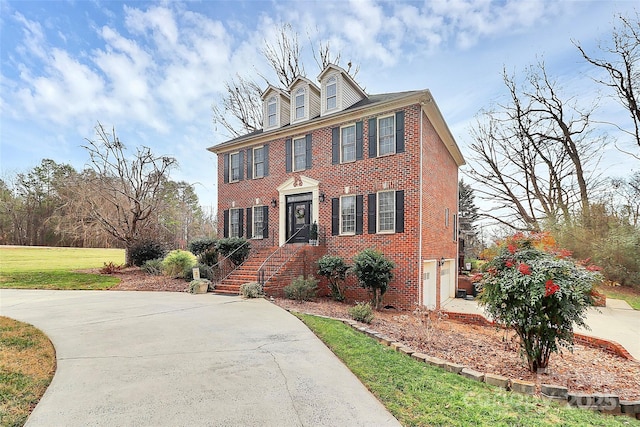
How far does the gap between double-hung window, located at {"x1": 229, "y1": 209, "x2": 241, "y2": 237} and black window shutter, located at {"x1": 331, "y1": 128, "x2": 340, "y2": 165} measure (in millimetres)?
5795

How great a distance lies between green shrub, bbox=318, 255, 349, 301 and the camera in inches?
442

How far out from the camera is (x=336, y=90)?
13375mm

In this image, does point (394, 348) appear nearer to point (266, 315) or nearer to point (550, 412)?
point (550, 412)

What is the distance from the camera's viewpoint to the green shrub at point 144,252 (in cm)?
1750

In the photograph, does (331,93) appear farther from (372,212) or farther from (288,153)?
(372,212)

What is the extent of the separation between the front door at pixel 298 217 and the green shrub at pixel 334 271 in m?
2.26

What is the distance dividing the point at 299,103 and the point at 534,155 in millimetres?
17509

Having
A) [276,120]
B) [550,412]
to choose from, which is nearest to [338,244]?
[276,120]

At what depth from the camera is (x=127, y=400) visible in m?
3.35

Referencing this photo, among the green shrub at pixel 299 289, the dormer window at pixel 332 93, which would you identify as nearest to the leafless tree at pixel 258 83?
the dormer window at pixel 332 93

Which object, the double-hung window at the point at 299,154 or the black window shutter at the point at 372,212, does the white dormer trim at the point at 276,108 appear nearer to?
the double-hung window at the point at 299,154

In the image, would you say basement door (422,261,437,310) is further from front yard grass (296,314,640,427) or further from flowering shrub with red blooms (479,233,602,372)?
front yard grass (296,314,640,427)

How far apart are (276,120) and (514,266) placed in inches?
504

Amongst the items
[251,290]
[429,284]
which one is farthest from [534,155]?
[251,290]
